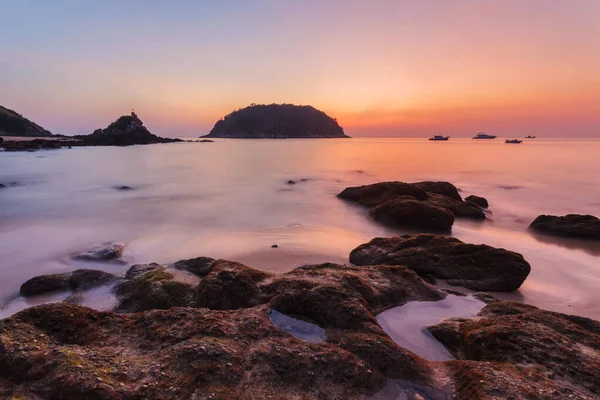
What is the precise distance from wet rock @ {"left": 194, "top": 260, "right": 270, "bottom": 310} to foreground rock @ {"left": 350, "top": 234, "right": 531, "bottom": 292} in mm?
3293

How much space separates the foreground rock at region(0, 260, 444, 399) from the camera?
9.11ft

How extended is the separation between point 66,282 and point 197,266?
7.79ft

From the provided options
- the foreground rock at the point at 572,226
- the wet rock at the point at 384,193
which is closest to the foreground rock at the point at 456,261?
the foreground rock at the point at 572,226

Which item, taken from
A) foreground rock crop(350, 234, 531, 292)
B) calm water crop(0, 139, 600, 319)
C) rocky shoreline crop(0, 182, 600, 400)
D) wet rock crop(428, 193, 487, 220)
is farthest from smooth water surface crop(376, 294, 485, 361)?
wet rock crop(428, 193, 487, 220)

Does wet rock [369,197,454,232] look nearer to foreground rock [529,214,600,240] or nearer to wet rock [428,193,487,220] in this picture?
wet rock [428,193,487,220]

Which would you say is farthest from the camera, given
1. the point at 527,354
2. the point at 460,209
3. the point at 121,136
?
the point at 121,136

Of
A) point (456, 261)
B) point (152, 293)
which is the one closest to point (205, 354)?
point (152, 293)

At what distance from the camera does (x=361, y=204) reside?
50.8 feet

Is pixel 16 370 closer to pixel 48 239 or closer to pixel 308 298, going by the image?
pixel 308 298

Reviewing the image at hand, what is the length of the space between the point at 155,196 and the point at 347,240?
13296mm

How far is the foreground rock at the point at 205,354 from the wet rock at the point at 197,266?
244 cm

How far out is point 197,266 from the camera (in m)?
6.67

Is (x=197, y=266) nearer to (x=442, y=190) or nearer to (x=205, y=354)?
(x=205, y=354)

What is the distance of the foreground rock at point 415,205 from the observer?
1120 centimetres
